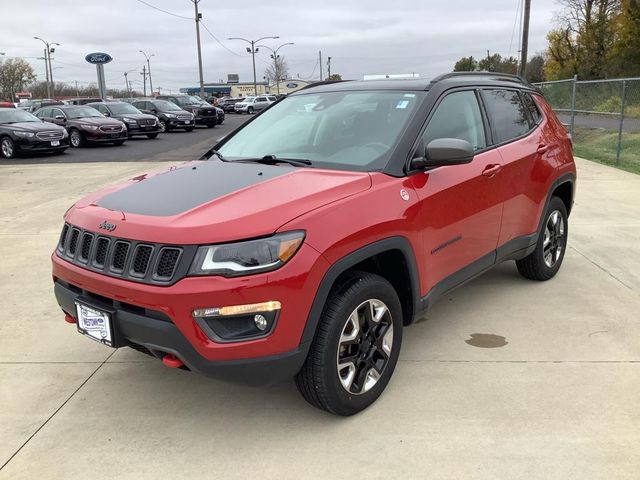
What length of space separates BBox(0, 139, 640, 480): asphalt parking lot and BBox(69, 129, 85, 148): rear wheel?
54.9ft

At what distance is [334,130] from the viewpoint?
3.74 m

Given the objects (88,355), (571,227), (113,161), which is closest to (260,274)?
(88,355)

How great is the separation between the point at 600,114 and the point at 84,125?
16.2 m

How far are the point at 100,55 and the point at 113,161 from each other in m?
23.3

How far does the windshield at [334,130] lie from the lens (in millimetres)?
3428

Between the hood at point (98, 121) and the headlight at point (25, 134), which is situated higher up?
the hood at point (98, 121)

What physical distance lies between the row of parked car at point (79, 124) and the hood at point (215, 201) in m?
15.6

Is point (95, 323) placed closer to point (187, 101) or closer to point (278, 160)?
point (278, 160)

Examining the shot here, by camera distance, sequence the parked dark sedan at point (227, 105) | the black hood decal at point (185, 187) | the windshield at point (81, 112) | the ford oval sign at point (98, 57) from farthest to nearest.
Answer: the parked dark sedan at point (227, 105), the ford oval sign at point (98, 57), the windshield at point (81, 112), the black hood decal at point (185, 187)

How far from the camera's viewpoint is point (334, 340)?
9.08ft

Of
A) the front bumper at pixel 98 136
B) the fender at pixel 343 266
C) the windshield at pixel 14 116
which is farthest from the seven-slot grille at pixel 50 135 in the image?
the fender at pixel 343 266

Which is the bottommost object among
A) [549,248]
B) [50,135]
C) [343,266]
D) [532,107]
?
[549,248]

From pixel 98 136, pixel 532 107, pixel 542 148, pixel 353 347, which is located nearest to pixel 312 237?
pixel 353 347

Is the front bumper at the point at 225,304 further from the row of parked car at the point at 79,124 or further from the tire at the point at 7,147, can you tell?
the tire at the point at 7,147
